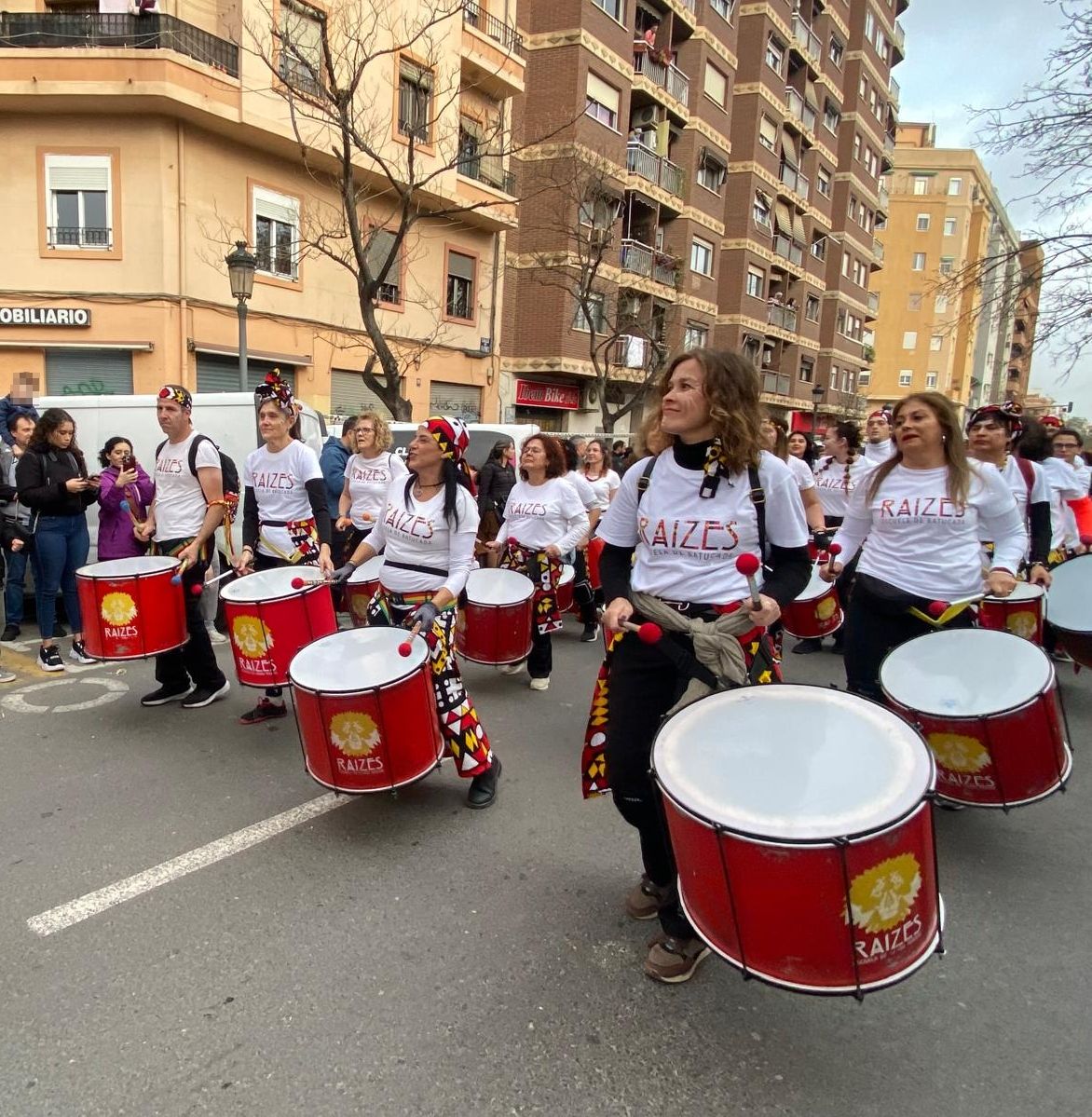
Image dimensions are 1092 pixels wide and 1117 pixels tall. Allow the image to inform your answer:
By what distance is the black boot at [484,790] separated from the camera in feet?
12.5

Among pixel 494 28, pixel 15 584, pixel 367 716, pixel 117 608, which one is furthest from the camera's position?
pixel 494 28

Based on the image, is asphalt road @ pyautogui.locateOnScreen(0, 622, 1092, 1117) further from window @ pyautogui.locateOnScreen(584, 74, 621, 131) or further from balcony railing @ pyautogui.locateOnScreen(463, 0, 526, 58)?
window @ pyautogui.locateOnScreen(584, 74, 621, 131)

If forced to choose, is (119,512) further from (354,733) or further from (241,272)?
(241,272)

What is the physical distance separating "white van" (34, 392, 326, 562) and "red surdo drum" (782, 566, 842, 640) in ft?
16.9

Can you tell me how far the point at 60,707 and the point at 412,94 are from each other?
1735 centimetres

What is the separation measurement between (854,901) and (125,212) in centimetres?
1707

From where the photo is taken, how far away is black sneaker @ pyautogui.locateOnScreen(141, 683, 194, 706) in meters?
5.14

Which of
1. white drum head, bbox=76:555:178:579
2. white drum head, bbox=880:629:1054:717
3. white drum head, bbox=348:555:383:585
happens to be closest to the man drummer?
white drum head, bbox=76:555:178:579

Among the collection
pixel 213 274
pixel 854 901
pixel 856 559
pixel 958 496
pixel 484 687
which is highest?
pixel 213 274

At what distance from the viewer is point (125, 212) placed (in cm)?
1483

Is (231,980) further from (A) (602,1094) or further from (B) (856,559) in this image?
(B) (856,559)

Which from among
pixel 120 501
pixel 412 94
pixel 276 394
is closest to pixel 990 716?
pixel 276 394

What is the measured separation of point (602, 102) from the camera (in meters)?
23.9

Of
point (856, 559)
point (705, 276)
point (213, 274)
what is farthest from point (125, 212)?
point (705, 276)
